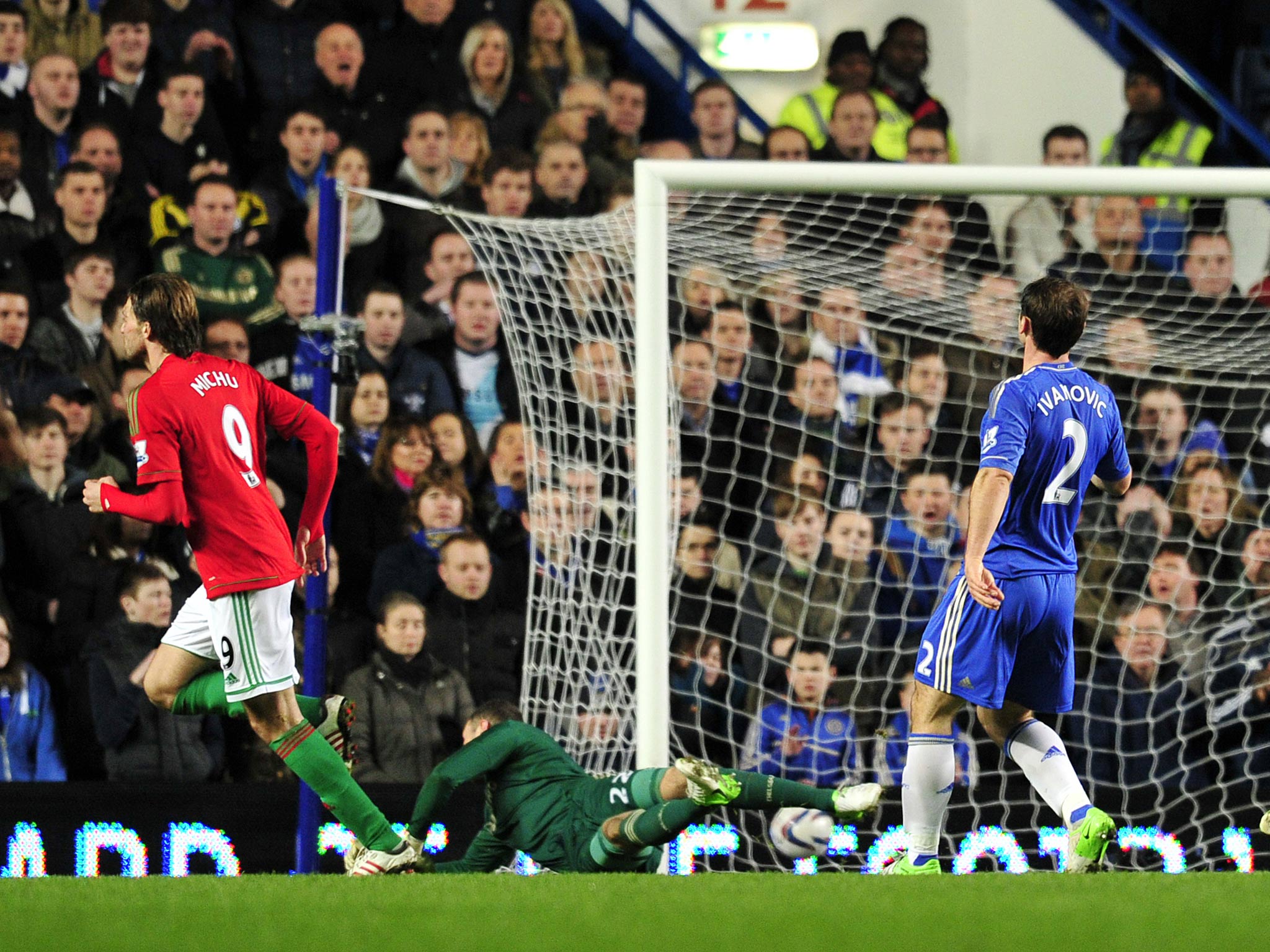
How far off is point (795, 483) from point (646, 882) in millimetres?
3604

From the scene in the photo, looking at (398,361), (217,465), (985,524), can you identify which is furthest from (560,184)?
(985,524)

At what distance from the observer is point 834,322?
7.82m

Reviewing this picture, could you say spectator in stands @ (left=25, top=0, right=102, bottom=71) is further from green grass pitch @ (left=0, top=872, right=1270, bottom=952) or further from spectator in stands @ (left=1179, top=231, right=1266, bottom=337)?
green grass pitch @ (left=0, top=872, right=1270, bottom=952)

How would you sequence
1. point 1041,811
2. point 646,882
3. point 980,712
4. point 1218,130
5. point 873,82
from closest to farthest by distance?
1. point 646,882
2. point 980,712
3. point 1041,811
4. point 873,82
5. point 1218,130

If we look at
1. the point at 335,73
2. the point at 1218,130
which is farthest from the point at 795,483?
the point at 1218,130

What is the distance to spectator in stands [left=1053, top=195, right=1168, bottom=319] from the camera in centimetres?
783

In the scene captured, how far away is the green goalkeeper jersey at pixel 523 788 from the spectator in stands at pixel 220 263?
276 centimetres

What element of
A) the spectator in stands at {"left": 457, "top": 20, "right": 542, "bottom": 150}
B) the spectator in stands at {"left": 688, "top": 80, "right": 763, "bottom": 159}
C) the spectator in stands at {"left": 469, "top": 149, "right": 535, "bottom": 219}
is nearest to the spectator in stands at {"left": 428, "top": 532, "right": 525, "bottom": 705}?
the spectator in stands at {"left": 469, "top": 149, "right": 535, "bottom": 219}

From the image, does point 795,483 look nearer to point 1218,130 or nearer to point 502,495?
point 502,495

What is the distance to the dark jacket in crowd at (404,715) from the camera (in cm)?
680

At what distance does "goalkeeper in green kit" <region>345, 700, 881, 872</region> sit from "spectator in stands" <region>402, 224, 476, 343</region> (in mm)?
2454

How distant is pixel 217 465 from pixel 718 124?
4884mm

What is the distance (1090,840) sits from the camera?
475cm

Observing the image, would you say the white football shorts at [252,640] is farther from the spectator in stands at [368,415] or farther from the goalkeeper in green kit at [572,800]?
the spectator in stands at [368,415]
